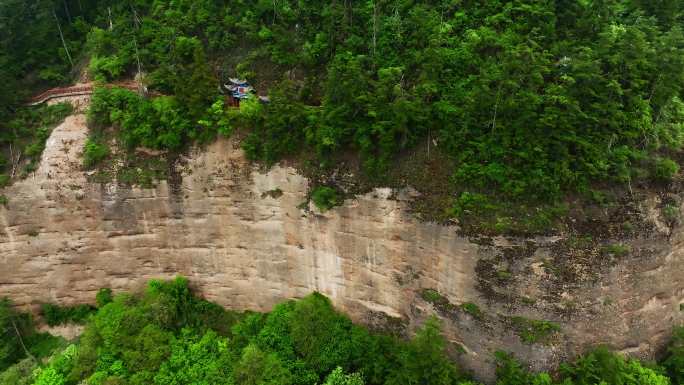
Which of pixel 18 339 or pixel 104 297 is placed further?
pixel 104 297

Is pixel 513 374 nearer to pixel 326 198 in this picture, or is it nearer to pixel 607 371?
pixel 607 371

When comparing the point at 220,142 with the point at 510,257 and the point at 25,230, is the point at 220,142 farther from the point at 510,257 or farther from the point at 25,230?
the point at 510,257

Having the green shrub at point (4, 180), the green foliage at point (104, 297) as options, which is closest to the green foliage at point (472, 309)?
the green foliage at point (104, 297)

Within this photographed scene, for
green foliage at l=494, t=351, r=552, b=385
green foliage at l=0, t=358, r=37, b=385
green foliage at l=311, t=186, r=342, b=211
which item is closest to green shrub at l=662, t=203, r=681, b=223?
green foliage at l=494, t=351, r=552, b=385

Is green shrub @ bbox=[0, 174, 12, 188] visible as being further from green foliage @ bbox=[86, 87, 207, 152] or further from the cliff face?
green foliage @ bbox=[86, 87, 207, 152]

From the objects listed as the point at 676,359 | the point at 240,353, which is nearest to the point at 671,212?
the point at 676,359

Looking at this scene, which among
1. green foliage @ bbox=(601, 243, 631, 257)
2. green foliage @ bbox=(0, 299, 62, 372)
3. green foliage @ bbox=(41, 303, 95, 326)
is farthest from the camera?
green foliage @ bbox=(41, 303, 95, 326)

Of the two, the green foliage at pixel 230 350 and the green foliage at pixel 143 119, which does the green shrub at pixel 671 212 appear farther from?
the green foliage at pixel 143 119
